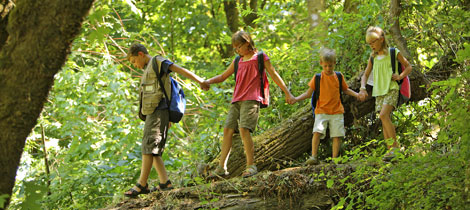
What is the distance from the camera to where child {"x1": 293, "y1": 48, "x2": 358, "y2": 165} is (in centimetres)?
557

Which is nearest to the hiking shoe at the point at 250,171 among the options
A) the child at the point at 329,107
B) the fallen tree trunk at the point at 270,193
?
the fallen tree trunk at the point at 270,193

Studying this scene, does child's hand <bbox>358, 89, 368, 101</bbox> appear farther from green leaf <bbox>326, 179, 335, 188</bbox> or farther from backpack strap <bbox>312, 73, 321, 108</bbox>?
green leaf <bbox>326, 179, 335, 188</bbox>

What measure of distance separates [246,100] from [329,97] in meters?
1.09

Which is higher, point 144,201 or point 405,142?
point 405,142

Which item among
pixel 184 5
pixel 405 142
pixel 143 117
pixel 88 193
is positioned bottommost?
pixel 88 193

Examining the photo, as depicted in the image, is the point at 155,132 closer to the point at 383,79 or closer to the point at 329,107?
the point at 329,107

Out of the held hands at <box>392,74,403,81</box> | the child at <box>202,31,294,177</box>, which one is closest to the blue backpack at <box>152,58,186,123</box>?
the child at <box>202,31,294,177</box>

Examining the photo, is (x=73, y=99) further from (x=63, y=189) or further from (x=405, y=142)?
(x=405, y=142)

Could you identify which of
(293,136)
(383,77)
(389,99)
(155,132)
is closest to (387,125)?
(389,99)

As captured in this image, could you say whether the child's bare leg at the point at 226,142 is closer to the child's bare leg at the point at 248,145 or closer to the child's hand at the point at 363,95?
the child's bare leg at the point at 248,145

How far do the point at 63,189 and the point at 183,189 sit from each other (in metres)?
2.74

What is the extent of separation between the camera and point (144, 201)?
16.9 ft

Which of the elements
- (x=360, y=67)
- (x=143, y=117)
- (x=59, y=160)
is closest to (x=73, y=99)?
(x=59, y=160)

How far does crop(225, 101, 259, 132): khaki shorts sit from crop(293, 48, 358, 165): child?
28.4 inches
